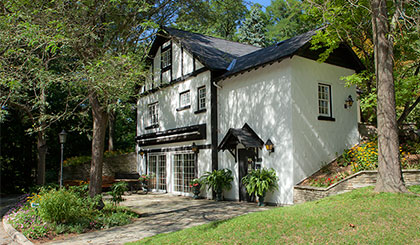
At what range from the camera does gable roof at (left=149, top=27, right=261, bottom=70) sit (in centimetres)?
1459

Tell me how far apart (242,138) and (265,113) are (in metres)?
1.28

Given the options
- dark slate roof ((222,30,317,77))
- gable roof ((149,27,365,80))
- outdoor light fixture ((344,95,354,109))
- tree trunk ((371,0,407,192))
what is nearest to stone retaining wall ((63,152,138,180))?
gable roof ((149,27,365,80))

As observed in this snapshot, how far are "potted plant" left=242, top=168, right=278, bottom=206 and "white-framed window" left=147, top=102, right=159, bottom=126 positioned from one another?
8.71 m

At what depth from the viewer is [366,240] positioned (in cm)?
531

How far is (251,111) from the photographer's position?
12.7 m

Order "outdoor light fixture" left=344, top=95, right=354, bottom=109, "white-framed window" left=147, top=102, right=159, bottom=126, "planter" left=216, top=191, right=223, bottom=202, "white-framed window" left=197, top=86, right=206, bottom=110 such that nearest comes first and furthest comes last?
"outdoor light fixture" left=344, top=95, right=354, bottom=109
"planter" left=216, top=191, right=223, bottom=202
"white-framed window" left=197, top=86, right=206, bottom=110
"white-framed window" left=147, top=102, right=159, bottom=126

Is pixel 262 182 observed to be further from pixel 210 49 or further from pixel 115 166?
pixel 115 166

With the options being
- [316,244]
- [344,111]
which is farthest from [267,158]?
[316,244]

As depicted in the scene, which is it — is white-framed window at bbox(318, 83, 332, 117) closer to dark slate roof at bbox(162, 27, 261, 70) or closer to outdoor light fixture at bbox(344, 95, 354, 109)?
outdoor light fixture at bbox(344, 95, 354, 109)

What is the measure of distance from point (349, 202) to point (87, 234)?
20.6ft

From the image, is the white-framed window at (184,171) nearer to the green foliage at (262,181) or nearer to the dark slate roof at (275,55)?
the green foliage at (262,181)

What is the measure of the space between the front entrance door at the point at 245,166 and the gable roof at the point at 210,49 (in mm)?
4006

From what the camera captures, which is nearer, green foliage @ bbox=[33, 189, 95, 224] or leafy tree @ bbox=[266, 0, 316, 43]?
green foliage @ bbox=[33, 189, 95, 224]

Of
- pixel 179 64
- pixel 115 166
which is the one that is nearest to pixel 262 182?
pixel 179 64
